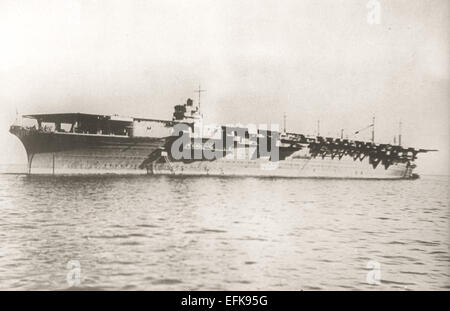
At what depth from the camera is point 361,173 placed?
6462cm

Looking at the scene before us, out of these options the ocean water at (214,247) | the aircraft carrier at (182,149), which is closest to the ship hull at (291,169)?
the aircraft carrier at (182,149)

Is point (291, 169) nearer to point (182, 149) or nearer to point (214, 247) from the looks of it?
point (182, 149)

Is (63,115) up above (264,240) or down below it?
above

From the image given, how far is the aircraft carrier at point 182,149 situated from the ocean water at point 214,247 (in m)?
18.2

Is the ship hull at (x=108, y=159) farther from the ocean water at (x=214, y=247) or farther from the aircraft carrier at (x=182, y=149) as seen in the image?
the ocean water at (x=214, y=247)

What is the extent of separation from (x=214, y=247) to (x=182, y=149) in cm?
3414

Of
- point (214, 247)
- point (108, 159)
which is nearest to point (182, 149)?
point (108, 159)

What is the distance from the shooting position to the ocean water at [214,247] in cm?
1016

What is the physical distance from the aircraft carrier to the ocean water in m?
18.2

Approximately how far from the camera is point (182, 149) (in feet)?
155

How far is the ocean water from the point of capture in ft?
33.3
